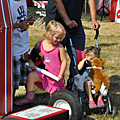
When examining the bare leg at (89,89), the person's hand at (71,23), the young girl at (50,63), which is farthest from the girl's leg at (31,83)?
the person's hand at (71,23)

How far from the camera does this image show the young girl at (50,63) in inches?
142

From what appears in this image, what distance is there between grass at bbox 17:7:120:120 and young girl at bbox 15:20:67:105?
712 millimetres

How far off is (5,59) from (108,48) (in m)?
6.45

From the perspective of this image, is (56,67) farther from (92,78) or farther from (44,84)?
(92,78)

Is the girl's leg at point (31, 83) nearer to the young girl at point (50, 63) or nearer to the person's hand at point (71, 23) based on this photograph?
the young girl at point (50, 63)

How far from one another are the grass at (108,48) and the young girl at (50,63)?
2.34 feet

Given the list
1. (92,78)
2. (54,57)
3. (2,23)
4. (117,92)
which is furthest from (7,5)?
(117,92)

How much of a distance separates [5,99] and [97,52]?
165cm

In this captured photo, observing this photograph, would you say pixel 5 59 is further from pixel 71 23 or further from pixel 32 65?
pixel 71 23

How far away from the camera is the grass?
468 cm

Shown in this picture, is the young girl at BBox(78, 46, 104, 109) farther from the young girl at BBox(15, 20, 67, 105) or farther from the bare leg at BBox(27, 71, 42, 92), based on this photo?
the bare leg at BBox(27, 71, 42, 92)

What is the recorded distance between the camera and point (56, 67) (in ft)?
12.2

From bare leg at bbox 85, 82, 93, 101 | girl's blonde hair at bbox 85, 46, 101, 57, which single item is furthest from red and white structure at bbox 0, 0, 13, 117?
girl's blonde hair at bbox 85, 46, 101, 57

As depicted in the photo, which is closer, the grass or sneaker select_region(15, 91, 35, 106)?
sneaker select_region(15, 91, 35, 106)
